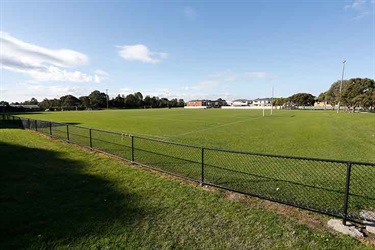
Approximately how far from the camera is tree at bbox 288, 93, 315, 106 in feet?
339

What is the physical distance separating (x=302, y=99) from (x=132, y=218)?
115m

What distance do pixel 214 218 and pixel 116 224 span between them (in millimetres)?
1786

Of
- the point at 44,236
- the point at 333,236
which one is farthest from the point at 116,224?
the point at 333,236

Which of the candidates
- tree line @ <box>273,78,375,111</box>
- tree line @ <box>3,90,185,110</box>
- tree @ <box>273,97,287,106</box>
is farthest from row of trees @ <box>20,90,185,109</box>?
tree line @ <box>273,78,375,111</box>

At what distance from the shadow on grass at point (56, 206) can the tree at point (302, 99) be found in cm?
11424

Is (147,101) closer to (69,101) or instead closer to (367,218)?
(69,101)

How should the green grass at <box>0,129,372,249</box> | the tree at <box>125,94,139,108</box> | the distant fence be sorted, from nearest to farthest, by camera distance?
1. the green grass at <box>0,129,372,249</box>
2. the distant fence
3. the tree at <box>125,94,139,108</box>

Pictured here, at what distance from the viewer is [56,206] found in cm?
438

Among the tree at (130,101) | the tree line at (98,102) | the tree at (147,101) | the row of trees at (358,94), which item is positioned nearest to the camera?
the row of trees at (358,94)

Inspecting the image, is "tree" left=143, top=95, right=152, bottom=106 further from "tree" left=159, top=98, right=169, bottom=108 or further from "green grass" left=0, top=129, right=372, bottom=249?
"green grass" left=0, top=129, right=372, bottom=249

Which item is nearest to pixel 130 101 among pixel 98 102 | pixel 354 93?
pixel 98 102

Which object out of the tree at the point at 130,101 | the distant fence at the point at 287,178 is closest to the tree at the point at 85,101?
the tree at the point at 130,101

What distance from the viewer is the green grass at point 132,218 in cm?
324

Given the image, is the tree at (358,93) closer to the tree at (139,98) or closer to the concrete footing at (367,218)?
the concrete footing at (367,218)
